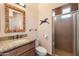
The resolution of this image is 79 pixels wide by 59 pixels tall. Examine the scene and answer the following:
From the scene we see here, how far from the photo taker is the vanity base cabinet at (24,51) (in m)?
1.12

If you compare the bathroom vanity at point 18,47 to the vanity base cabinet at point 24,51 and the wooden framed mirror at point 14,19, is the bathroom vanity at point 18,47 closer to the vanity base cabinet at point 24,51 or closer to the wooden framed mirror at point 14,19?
the vanity base cabinet at point 24,51

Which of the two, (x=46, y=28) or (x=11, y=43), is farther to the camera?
(x=46, y=28)

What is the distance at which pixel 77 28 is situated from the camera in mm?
1176

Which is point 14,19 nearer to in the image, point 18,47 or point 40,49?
point 18,47

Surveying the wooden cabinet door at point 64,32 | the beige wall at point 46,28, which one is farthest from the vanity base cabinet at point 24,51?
the wooden cabinet door at point 64,32

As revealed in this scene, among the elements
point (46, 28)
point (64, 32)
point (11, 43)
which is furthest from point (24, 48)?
point (64, 32)

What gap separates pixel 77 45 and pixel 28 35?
596mm

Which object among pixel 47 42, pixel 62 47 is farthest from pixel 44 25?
pixel 62 47

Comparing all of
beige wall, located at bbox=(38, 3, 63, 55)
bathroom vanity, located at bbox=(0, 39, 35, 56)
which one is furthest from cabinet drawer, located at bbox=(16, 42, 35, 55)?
beige wall, located at bbox=(38, 3, 63, 55)

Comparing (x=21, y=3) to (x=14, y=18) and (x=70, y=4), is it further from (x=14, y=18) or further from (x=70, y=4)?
(x=70, y=4)

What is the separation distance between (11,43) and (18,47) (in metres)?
0.09

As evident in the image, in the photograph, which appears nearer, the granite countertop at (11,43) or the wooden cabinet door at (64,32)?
the granite countertop at (11,43)

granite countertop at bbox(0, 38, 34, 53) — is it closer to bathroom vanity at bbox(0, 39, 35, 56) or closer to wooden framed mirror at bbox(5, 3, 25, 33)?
bathroom vanity at bbox(0, 39, 35, 56)

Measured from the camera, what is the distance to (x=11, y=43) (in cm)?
115
